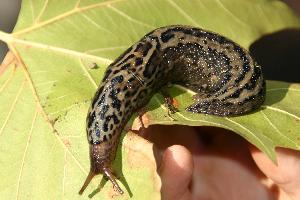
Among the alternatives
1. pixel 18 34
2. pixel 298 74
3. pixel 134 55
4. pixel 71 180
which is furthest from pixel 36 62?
pixel 298 74

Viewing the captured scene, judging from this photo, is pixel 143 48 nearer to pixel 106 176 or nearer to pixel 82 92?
pixel 82 92

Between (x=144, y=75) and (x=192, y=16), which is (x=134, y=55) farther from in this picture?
(x=192, y=16)

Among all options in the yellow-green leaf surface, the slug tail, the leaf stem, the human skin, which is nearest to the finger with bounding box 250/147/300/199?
the human skin

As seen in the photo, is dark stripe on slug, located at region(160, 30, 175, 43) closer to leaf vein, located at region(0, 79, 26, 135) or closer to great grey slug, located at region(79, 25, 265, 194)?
great grey slug, located at region(79, 25, 265, 194)

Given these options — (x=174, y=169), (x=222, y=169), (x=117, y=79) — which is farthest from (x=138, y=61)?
(x=222, y=169)

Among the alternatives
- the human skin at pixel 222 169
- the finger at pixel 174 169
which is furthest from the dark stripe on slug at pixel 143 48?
the finger at pixel 174 169
